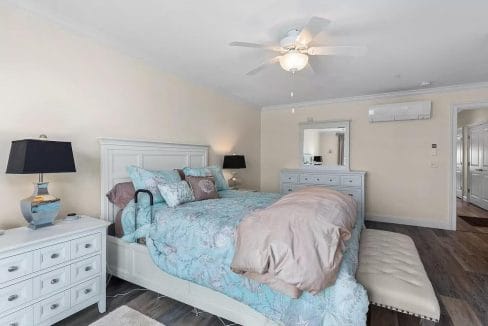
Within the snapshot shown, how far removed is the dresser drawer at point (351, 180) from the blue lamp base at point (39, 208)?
4.54 m

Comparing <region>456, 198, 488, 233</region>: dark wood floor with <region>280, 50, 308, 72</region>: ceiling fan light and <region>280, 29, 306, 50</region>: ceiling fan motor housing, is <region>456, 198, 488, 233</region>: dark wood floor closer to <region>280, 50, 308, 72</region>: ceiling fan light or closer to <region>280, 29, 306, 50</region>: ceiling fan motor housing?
<region>280, 50, 308, 72</region>: ceiling fan light

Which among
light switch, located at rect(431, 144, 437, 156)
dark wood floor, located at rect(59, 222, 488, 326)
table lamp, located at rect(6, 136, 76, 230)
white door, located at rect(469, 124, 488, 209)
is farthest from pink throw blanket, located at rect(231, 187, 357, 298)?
white door, located at rect(469, 124, 488, 209)

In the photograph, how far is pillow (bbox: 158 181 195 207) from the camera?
250cm

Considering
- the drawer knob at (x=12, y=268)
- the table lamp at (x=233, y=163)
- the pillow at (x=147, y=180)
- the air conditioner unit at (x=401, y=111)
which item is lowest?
the drawer knob at (x=12, y=268)

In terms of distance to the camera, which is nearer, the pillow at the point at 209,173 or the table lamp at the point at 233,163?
the pillow at the point at 209,173

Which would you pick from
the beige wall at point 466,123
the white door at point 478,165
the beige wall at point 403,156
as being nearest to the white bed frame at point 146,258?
the beige wall at point 403,156

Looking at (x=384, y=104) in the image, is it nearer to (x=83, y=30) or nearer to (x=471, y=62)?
(x=471, y=62)

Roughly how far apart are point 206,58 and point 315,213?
2.35 metres

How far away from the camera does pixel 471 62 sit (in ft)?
10.4

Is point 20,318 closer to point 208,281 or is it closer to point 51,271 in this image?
point 51,271

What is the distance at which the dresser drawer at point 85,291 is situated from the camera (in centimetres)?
187

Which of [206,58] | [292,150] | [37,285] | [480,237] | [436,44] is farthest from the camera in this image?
[292,150]

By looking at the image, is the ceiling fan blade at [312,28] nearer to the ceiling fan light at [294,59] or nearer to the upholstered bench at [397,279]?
the ceiling fan light at [294,59]

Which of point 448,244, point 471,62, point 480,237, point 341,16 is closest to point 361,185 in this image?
point 448,244
